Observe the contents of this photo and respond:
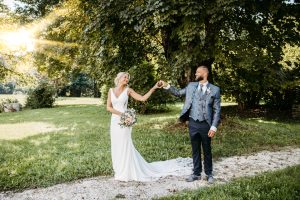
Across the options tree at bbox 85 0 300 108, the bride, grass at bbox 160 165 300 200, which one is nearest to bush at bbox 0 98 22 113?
tree at bbox 85 0 300 108

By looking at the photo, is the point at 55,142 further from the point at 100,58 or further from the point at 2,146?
the point at 100,58

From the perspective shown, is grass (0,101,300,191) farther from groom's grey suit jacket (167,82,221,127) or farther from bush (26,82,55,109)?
bush (26,82,55,109)

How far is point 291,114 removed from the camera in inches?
824

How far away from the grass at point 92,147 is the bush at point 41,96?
1562 centimetres

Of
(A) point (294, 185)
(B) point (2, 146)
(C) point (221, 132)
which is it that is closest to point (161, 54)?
(C) point (221, 132)

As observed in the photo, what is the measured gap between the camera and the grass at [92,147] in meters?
8.74

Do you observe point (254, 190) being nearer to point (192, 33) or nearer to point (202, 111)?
point (202, 111)

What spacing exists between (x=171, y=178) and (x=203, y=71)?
8.15 ft

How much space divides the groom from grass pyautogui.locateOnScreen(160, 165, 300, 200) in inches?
31.1

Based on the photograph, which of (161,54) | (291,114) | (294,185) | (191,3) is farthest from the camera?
(291,114)

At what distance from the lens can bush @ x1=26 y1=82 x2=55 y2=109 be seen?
3225 centimetres

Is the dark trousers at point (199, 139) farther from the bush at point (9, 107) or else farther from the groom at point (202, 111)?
the bush at point (9, 107)

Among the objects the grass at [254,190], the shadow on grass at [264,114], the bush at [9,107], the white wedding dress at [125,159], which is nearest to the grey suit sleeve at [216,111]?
the grass at [254,190]

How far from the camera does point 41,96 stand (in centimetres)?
3259
